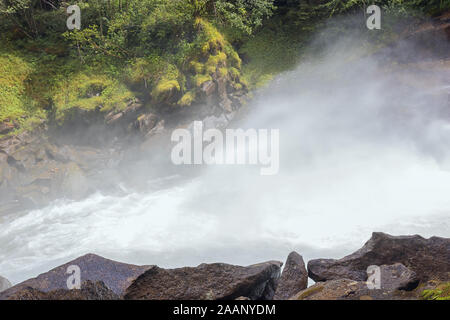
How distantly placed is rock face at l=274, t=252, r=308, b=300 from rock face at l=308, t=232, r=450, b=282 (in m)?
0.31

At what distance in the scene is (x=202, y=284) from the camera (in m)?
3.79

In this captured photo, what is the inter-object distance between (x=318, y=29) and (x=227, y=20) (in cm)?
555

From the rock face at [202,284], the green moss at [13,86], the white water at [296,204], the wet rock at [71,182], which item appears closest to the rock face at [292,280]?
the rock face at [202,284]

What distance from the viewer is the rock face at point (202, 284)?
3652 mm

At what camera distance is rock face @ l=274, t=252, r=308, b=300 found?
3.84m

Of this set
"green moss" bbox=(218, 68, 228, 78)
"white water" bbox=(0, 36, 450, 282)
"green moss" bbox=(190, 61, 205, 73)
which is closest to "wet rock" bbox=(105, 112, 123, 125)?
"white water" bbox=(0, 36, 450, 282)

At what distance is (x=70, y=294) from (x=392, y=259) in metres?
4.20

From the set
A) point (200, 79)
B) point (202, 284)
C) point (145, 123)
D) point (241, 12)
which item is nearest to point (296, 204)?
point (202, 284)

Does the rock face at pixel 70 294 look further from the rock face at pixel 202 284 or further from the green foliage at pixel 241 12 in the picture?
the green foliage at pixel 241 12

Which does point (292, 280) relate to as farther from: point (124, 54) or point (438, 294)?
point (124, 54)

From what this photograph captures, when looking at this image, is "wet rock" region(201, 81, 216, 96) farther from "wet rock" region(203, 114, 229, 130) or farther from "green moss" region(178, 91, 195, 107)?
"wet rock" region(203, 114, 229, 130)

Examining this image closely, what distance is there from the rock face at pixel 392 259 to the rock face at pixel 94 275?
256 centimetres

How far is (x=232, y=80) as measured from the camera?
15016 millimetres

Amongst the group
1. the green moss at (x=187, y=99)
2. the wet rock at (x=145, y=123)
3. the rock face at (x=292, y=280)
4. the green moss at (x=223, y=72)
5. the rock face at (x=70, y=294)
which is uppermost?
the green moss at (x=223, y=72)
